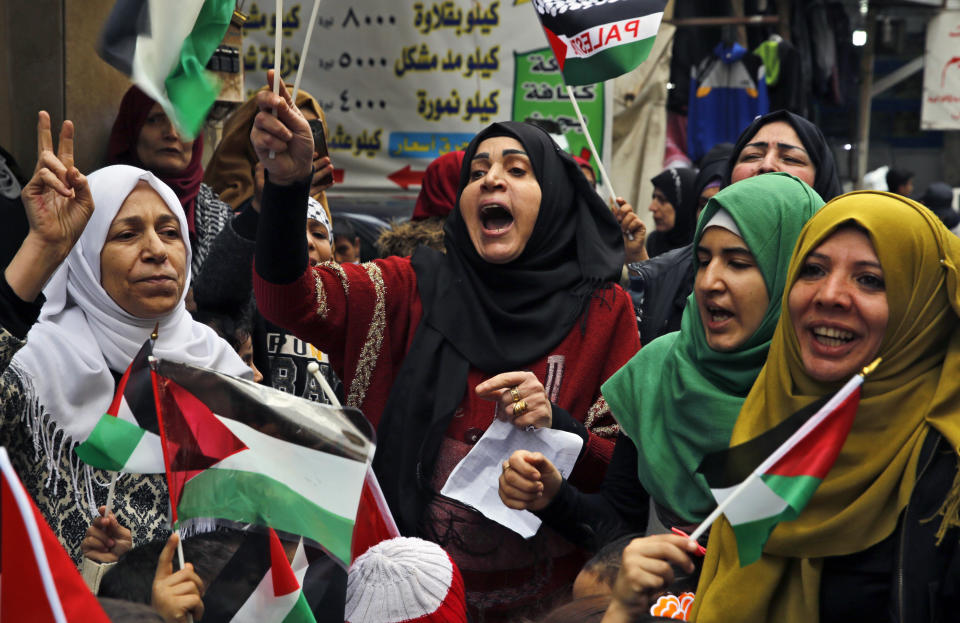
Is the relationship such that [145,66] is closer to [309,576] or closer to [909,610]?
[309,576]

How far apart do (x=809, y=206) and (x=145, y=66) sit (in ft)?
5.02

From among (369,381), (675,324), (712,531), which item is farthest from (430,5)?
(712,531)

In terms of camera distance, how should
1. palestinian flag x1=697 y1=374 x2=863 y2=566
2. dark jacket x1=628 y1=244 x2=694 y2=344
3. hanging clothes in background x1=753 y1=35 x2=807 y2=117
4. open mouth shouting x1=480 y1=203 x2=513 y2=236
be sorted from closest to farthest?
palestinian flag x1=697 y1=374 x2=863 y2=566, open mouth shouting x1=480 y1=203 x2=513 y2=236, dark jacket x1=628 y1=244 x2=694 y2=344, hanging clothes in background x1=753 y1=35 x2=807 y2=117

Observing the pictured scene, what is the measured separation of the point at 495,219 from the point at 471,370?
431mm

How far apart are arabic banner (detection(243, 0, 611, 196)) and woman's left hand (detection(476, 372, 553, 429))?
4.64 metres

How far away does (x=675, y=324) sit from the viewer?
147 inches

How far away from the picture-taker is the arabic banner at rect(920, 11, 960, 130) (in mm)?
11117

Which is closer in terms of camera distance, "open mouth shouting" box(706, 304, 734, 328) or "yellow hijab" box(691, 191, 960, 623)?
"yellow hijab" box(691, 191, 960, 623)

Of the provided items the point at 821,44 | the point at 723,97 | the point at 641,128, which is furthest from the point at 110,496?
the point at 821,44

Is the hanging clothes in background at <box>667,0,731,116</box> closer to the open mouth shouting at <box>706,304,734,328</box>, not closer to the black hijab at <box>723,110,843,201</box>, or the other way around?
the black hijab at <box>723,110,843,201</box>

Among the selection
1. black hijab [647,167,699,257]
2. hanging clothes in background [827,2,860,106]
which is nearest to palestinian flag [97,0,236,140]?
black hijab [647,167,699,257]

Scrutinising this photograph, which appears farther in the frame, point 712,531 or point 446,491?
point 446,491

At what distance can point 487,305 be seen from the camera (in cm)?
287

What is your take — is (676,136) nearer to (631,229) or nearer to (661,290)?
(631,229)
